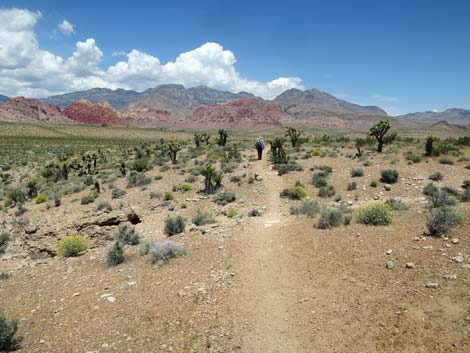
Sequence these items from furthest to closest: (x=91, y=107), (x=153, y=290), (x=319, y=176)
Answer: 1. (x=91, y=107)
2. (x=319, y=176)
3. (x=153, y=290)

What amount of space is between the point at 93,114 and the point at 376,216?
198 metres

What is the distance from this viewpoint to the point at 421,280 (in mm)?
6477

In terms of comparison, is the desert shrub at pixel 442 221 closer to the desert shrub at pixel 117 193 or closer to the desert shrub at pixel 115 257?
the desert shrub at pixel 115 257

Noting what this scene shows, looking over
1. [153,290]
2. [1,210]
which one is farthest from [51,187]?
[153,290]

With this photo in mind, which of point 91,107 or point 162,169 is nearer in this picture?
point 162,169

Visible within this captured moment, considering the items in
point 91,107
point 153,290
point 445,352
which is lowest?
point 153,290

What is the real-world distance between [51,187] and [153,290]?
69.5 feet

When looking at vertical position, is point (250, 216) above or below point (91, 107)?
below

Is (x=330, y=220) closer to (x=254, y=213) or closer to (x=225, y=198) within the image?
(x=254, y=213)

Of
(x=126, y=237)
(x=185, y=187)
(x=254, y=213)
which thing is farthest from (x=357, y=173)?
(x=126, y=237)

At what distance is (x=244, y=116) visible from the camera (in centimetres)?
18762

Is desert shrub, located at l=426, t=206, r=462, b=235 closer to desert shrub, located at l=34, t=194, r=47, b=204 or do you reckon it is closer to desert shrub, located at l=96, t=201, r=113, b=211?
desert shrub, located at l=96, t=201, r=113, b=211

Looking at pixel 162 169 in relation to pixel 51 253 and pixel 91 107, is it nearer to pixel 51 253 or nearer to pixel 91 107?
pixel 51 253

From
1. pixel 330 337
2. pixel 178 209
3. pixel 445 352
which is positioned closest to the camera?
pixel 445 352
